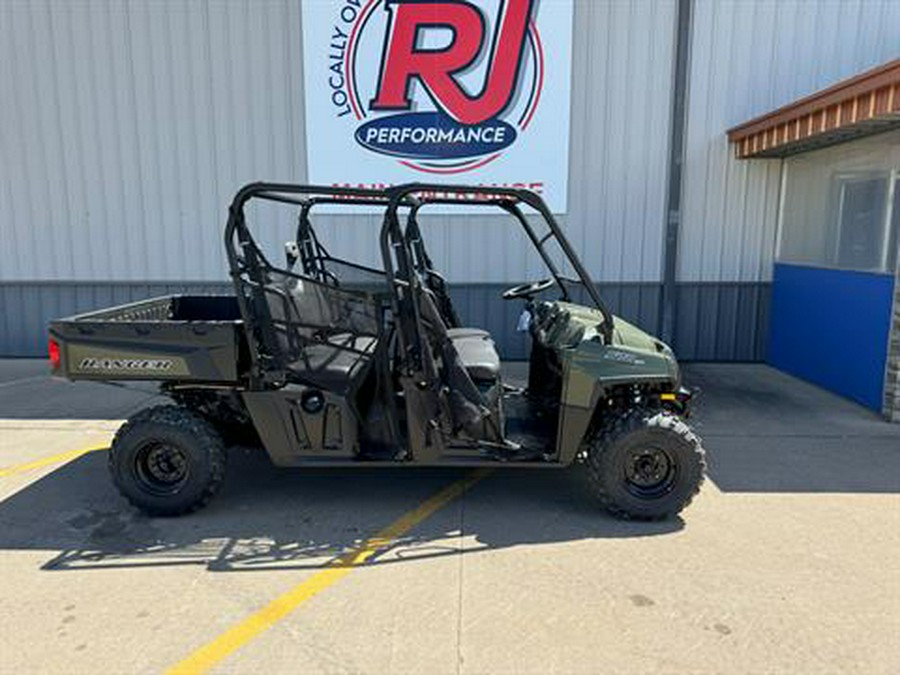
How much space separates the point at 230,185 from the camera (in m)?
8.02

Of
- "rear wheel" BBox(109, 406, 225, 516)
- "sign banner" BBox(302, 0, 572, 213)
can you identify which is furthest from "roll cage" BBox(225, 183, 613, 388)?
"sign banner" BBox(302, 0, 572, 213)

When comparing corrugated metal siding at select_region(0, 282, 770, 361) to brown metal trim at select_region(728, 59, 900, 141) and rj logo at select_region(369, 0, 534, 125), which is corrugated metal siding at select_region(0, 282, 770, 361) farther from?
rj logo at select_region(369, 0, 534, 125)

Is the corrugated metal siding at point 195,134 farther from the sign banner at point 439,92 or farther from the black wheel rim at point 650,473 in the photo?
the black wheel rim at point 650,473

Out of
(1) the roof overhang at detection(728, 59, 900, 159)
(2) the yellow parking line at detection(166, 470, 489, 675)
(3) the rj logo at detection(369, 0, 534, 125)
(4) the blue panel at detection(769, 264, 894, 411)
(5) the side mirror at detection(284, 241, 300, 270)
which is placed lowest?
(2) the yellow parking line at detection(166, 470, 489, 675)

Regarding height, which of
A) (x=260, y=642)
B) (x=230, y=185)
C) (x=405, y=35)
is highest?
(x=405, y=35)

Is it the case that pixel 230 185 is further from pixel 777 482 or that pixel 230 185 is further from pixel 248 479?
pixel 777 482

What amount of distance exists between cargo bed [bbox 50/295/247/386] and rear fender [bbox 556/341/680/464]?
1.94 meters

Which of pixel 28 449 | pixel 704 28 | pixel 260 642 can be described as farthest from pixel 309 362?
pixel 704 28

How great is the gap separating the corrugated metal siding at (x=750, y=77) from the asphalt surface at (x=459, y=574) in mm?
3864

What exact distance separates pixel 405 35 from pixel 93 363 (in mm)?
5449

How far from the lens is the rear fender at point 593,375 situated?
12.0 ft

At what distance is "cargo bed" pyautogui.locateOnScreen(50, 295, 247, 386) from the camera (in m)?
3.71

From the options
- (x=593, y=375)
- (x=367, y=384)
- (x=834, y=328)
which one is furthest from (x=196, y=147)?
(x=834, y=328)

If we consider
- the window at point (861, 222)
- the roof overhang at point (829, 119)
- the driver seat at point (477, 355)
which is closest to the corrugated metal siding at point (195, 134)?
the roof overhang at point (829, 119)
